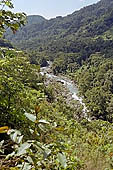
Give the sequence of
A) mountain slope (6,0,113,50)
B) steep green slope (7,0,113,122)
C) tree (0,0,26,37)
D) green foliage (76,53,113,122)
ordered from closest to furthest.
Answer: tree (0,0,26,37), green foliage (76,53,113,122), steep green slope (7,0,113,122), mountain slope (6,0,113,50)

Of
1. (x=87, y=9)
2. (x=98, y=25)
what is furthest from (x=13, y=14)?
(x=87, y=9)

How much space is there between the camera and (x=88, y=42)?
321 ft

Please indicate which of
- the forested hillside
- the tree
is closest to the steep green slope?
the forested hillside

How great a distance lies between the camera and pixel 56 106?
64.6 feet

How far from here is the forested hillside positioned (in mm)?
929

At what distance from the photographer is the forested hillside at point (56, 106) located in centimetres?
93

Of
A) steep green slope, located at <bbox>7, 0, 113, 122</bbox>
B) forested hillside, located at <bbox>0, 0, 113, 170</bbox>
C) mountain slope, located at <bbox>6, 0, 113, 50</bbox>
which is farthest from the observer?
mountain slope, located at <bbox>6, 0, 113, 50</bbox>

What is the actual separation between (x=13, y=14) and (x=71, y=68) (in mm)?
72740

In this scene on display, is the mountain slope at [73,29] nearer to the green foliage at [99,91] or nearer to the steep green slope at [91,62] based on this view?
the steep green slope at [91,62]

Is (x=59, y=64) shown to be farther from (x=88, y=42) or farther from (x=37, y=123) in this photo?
(x=37, y=123)

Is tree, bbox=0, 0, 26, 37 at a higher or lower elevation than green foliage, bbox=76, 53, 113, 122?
higher

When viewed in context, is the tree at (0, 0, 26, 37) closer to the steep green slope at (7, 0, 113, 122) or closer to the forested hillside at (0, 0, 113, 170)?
the forested hillside at (0, 0, 113, 170)

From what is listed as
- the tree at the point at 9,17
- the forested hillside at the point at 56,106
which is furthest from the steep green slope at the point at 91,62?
the tree at the point at 9,17

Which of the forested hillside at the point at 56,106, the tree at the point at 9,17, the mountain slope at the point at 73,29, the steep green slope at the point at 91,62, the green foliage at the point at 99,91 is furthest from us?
the mountain slope at the point at 73,29
